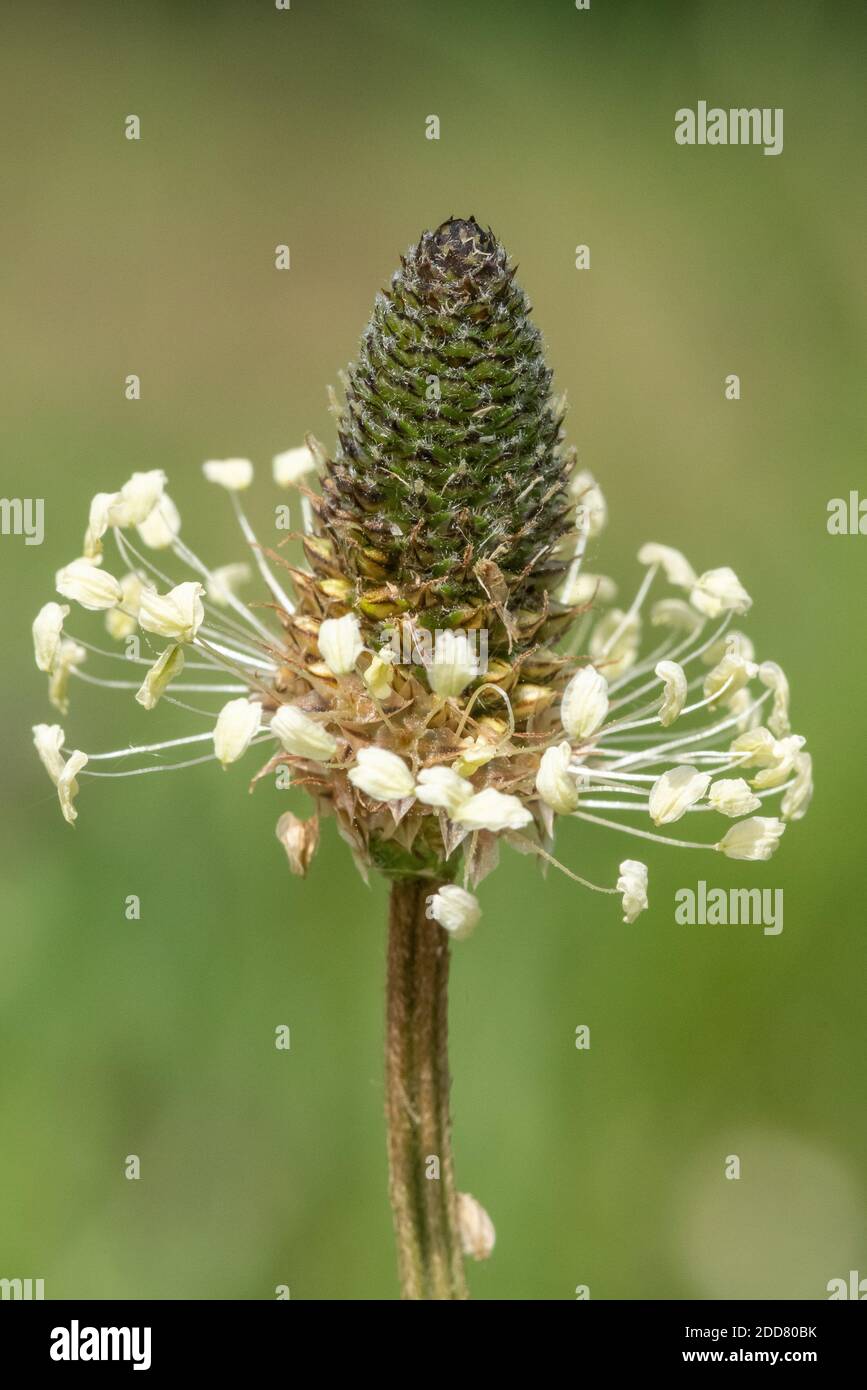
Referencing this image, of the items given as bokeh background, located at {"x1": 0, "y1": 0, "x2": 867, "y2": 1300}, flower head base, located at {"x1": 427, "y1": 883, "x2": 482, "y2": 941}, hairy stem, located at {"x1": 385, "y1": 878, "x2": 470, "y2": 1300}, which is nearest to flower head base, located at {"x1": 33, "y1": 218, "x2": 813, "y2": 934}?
flower head base, located at {"x1": 427, "y1": 883, "x2": 482, "y2": 941}

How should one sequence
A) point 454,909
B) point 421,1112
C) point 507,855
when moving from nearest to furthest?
1. point 454,909
2. point 421,1112
3. point 507,855

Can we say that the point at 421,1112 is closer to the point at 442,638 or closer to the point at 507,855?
the point at 442,638

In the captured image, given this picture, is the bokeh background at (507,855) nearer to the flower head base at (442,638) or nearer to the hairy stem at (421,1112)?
the hairy stem at (421,1112)

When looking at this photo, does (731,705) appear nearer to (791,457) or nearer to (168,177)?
(791,457)

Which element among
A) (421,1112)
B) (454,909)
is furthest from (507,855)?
(454,909)

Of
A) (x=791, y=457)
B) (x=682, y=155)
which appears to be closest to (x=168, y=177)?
(x=682, y=155)

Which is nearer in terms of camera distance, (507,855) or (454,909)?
(454,909)

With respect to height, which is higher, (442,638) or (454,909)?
(442,638)
